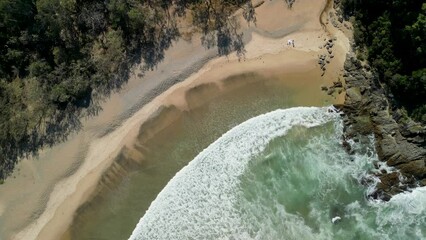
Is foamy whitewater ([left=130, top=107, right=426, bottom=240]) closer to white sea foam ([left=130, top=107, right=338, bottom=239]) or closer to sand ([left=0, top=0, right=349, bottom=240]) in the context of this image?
white sea foam ([left=130, top=107, right=338, bottom=239])

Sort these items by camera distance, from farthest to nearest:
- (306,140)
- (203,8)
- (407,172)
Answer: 1. (203,8)
2. (306,140)
3. (407,172)

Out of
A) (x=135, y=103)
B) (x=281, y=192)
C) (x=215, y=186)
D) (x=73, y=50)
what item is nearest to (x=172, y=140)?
(x=135, y=103)

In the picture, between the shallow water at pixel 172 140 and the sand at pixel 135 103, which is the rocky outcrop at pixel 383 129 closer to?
the sand at pixel 135 103

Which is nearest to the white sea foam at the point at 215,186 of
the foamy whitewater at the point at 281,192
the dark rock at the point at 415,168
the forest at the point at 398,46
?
the foamy whitewater at the point at 281,192

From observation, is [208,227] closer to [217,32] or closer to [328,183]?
[328,183]

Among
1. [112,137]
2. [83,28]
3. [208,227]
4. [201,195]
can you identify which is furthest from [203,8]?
[208,227]

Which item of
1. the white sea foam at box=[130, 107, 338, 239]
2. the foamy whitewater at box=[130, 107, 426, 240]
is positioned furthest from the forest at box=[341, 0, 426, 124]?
the white sea foam at box=[130, 107, 338, 239]
